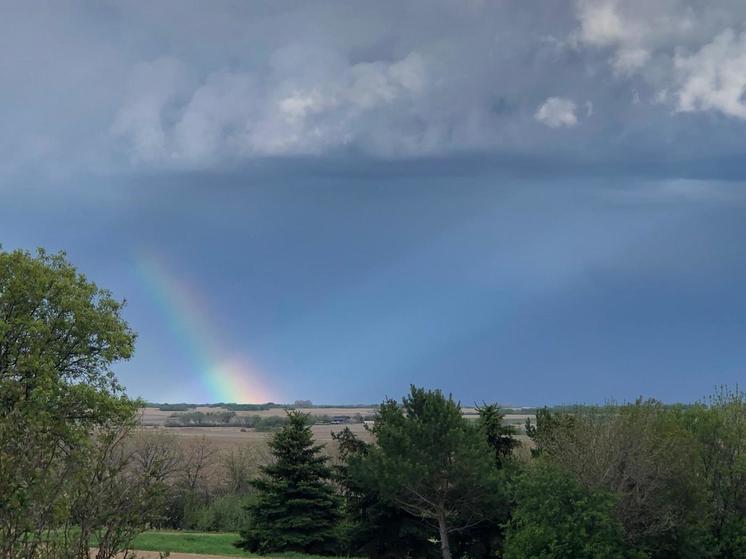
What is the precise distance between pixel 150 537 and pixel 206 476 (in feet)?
88.5

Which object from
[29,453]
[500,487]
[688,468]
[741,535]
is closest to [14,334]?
[500,487]

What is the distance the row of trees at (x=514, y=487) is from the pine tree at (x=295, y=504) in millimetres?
62

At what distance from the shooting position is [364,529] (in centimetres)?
3466

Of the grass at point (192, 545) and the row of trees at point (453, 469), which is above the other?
the row of trees at point (453, 469)

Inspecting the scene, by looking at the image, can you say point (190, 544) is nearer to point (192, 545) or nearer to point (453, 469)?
point (192, 545)

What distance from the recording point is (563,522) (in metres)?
26.1

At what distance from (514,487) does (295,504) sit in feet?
37.8

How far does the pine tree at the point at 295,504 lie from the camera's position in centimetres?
3628

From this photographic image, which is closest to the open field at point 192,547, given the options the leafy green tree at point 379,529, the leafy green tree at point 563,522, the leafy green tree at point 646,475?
the leafy green tree at point 379,529

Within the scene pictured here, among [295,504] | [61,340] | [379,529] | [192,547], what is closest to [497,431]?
[379,529]

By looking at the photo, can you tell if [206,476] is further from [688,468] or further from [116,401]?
[688,468]

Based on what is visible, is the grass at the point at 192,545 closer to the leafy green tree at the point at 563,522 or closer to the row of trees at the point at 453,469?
the row of trees at the point at 453,469

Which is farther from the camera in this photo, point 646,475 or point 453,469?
point 453,469

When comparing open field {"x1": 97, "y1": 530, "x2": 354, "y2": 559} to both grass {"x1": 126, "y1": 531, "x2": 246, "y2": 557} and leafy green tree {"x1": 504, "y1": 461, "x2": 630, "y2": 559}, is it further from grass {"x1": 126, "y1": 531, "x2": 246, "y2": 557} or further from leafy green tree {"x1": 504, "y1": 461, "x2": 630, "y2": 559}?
leafy green tree {"x1": 504, "y1": 461, "x2": 630, "y2": 559}
